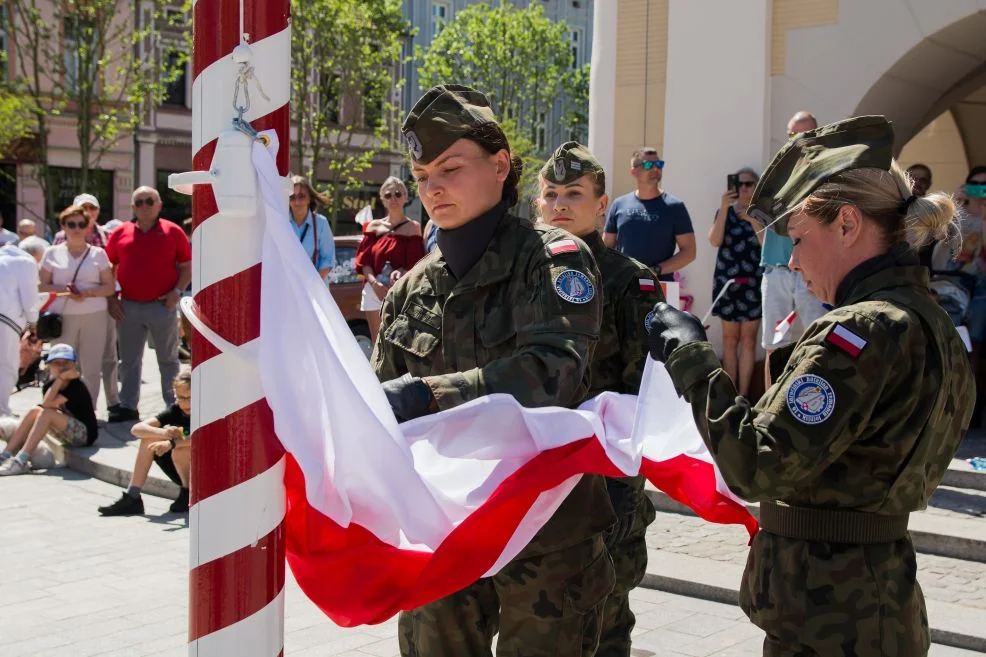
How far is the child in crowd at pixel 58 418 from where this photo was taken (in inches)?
393

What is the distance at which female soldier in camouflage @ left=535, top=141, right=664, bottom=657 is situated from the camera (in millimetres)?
4320

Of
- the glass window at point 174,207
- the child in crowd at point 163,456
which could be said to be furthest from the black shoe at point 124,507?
the glass window at point 174,207

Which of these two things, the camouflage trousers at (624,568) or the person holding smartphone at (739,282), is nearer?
the camouflage trousers at (624,568)

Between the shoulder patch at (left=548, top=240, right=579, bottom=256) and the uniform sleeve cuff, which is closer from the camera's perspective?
the uniform sleeve cuff

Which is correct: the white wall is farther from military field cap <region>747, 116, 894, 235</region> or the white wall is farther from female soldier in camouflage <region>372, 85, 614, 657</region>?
military field cap <region>747, 116, 894, 235</region>

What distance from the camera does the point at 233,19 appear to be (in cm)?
246

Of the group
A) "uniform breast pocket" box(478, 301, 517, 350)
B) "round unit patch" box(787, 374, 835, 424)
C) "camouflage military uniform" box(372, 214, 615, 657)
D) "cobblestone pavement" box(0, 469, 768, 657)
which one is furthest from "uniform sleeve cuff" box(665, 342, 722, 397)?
"cobblestone pavement" box(0, 469, 768, 657)

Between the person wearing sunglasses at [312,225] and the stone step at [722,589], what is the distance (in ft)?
14.4

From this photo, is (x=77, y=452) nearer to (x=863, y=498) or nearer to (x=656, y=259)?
(x=656, y=259)

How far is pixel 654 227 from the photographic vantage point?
27.8 feet

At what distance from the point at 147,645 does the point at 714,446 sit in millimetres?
3836

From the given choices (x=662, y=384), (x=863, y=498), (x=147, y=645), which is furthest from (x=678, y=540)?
(x=863, y=498)

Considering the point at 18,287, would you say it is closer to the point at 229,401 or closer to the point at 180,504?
the point at 180,504

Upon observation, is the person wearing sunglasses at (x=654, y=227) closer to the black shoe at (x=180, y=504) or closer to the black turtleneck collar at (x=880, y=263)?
the black shoe at (x=180, y=504)
